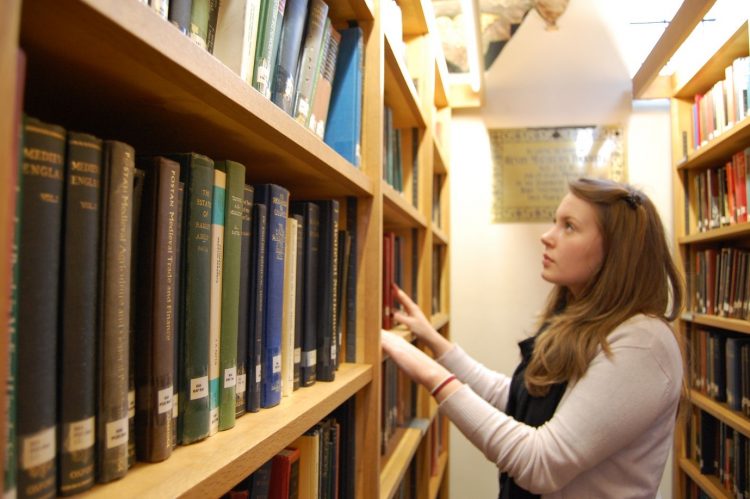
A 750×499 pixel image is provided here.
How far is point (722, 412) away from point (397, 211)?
1.49 m

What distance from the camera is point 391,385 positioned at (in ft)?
4.73

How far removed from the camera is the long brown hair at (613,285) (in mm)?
1157

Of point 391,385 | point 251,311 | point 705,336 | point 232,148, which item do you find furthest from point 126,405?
point 705,336

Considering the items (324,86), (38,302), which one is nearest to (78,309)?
(38,302)

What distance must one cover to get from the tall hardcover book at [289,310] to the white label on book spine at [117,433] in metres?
0.28

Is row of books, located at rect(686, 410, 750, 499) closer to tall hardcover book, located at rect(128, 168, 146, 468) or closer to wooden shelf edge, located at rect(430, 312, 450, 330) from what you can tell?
wooden shelf edge, located at rect(430, 312, 450, 330)

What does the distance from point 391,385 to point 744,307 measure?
4.28 feet

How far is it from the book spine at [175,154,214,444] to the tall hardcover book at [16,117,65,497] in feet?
0.48

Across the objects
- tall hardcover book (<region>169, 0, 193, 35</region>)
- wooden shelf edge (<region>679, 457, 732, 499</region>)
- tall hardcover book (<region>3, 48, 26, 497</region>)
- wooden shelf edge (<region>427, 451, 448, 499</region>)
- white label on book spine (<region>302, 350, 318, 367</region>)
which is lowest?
wooden shelf edge (<region>427, 451, 448, 499</region>)

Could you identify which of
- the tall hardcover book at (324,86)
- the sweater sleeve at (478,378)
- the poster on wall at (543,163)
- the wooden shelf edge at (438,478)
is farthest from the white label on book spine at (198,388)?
the poster on wall at (543,163)

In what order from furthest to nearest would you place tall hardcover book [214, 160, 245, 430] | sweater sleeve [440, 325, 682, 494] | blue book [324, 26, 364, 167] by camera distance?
1. sweater sleeve [440, 325, 682, 494]
2. blue book [324, 26, 364, 167]
3. tall hardcover book [214, 160, 245, 430]

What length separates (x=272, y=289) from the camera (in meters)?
0.62

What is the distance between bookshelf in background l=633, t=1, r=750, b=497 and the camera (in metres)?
1.74

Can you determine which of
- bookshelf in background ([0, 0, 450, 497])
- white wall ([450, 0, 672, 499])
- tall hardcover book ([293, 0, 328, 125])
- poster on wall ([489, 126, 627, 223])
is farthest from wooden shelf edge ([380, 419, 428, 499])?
poster on wall ([489, 126, 627, 223])
